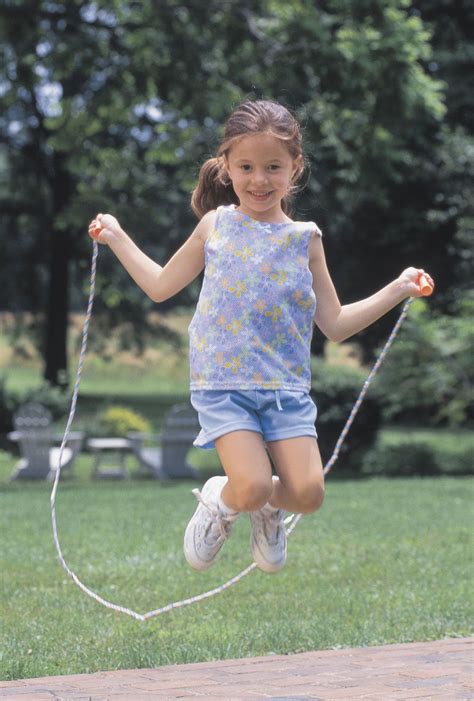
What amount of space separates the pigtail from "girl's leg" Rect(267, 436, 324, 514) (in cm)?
112

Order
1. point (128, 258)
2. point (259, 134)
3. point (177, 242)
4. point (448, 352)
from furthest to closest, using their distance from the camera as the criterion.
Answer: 1. point (177, 242)
2. point (448, 352)
3. point (128, 258)
4. point (259, 134)

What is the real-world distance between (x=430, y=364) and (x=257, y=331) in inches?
593

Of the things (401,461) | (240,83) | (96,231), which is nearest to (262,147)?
(96,231)

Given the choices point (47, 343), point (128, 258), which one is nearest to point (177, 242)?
point (47, 343)

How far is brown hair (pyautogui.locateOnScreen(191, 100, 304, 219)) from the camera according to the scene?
15.3 feet

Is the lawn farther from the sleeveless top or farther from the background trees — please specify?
the background trees

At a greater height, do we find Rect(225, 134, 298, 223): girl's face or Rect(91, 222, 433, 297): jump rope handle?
Rect(225, 134, 298, 223): girl's face

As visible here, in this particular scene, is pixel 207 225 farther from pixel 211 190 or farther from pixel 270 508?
pixel 270 508

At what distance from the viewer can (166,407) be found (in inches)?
1625

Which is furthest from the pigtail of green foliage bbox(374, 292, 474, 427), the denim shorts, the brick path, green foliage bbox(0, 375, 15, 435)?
green foliage bbox(0, 375, 15, 435)

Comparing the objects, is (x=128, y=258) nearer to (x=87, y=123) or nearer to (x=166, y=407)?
(x=87, y=123)

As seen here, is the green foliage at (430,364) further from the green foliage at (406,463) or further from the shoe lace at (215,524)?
the shoe lace at (215,524)

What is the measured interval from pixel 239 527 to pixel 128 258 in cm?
707

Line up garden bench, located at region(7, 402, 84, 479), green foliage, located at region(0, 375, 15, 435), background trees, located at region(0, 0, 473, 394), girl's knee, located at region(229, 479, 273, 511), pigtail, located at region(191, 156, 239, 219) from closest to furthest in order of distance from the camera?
girl's knee, located at region(229, 479, 273, 511)
pigtail, located at region(191, 156, 239, 219)
background trees, located at region(0, 0, 473, 394)
garden bench, located at region(7, 402, 84, 479)
green foliage, located at region(0, 375, 15, 435)
